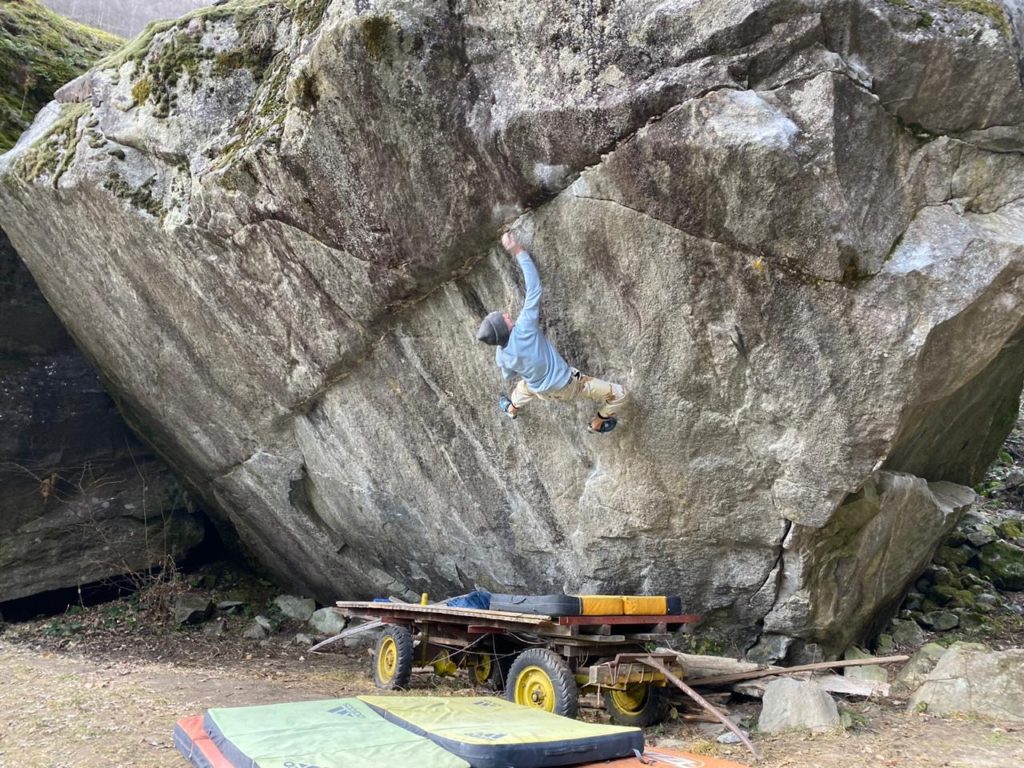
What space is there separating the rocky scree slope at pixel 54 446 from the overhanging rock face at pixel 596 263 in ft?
7.02

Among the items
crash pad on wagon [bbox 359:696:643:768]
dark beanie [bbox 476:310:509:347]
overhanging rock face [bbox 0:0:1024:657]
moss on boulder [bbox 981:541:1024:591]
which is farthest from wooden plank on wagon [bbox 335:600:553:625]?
moss on boulder [bbox 981:541:1024:591]

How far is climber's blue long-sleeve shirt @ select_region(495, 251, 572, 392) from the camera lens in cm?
684

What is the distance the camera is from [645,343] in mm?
6938

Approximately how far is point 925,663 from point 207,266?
8.60 meters

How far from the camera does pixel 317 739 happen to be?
4.74m

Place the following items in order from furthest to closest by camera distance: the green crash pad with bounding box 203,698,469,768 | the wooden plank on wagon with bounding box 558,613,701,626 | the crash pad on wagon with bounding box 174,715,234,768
Answer: the wooden plank on wagon with bounding box 558,613,701,626
the crash pad on wagon with bounding box 174,715,234,768
the green crash pad with bounding box 203,698,469,768

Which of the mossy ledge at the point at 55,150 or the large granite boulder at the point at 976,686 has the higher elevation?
the mossy ledge at the point at 55,150

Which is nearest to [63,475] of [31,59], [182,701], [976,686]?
[31,59]

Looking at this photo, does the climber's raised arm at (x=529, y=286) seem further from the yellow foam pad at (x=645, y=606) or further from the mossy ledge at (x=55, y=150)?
the mossy ledge at (x=55, y=150)

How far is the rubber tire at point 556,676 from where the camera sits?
6.41m

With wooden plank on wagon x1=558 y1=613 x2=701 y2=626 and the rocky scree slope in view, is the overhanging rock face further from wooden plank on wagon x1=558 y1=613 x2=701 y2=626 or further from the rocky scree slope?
the rocky scree slope

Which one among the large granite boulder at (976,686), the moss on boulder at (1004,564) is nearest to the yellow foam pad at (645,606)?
the large granite boulder at (976,686)

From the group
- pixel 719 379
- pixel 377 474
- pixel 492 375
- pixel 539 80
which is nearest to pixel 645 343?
pixel 719 379

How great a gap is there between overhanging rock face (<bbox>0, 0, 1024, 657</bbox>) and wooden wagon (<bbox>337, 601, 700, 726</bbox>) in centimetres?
108
